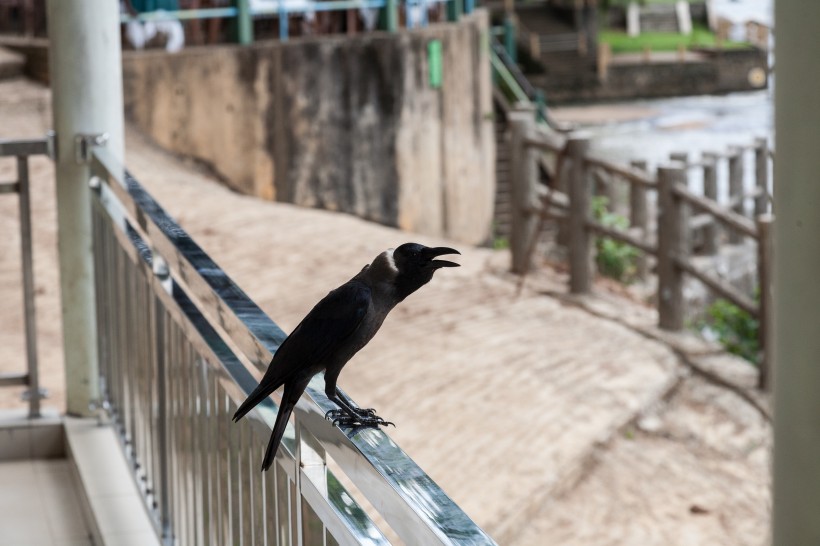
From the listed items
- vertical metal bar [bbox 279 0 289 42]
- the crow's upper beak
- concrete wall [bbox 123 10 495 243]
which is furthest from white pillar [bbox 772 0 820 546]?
vertical metal bar [bbox 279 0 289 42]

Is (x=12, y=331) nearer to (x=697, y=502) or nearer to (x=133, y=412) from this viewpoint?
(x=697, y=502)

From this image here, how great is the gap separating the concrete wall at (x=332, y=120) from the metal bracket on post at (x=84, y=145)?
7166 millimetres

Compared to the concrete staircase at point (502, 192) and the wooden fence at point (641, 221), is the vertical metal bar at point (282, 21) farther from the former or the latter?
the concrete staircase at point (502, 192)

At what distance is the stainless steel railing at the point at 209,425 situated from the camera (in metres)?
1.39

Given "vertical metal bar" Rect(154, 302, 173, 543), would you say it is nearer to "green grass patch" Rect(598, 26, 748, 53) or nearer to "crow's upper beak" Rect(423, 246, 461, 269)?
"crow's upper beak" Rect(423, 246, 461, 269)

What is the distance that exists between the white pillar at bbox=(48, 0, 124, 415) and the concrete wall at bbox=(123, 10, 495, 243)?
706 centimetres

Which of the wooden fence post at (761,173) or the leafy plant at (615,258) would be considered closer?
the leafy plant at (615,258)

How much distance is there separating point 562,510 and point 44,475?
2584 millimetres

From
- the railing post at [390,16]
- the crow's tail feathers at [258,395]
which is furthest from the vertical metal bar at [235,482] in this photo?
the railing post at [390,16]

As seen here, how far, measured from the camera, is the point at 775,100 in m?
1.50

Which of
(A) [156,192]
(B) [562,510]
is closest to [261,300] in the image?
(A) [156,192]

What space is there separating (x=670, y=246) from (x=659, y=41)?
2878 centimetres

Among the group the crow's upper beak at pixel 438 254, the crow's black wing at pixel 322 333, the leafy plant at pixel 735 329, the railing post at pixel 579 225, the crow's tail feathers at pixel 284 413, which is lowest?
the leafy plant at pixel 735 329

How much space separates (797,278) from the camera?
148 cm
